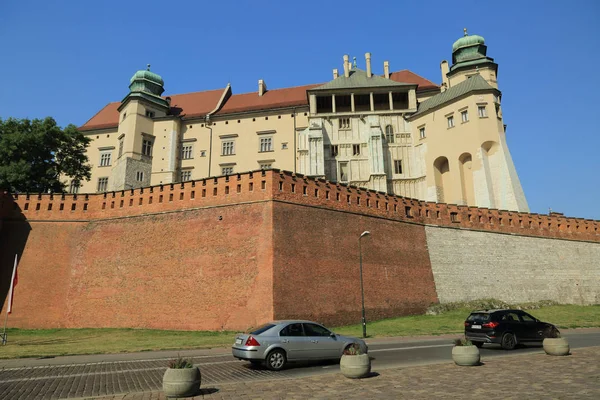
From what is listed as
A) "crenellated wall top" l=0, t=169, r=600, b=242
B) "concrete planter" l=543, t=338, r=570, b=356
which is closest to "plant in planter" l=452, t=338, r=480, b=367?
"concrete planter" l=543, t=338, r=570, b=356

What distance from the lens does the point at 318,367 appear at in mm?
13500

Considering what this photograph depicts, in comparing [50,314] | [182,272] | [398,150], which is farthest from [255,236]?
[398,150]

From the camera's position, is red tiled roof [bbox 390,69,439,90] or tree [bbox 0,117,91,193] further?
red tiled roof [bbox 390,69,439,90]

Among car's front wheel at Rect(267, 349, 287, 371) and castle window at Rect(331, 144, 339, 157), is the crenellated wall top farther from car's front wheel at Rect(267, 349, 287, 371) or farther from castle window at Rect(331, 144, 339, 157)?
castle window at Rect(331, 144, 339, 157)

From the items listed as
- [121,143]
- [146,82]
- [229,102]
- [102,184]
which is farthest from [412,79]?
[102,184]

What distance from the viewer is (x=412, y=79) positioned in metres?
60.1

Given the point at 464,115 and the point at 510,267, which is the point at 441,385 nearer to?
the point at 510,267

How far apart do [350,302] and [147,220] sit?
607 inches

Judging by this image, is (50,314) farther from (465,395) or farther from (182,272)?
(465,395)

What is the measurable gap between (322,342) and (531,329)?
9634 millimetres

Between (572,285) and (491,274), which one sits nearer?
(491,274)

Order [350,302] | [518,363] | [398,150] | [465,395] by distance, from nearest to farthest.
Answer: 1. [465,395]
2. [518,363]
3. [350,302]
4. [398,150]

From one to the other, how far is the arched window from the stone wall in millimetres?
18661

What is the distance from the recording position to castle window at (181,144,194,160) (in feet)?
196
